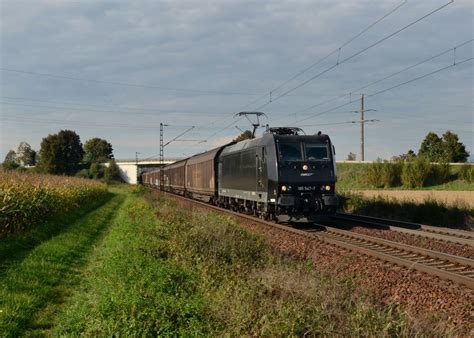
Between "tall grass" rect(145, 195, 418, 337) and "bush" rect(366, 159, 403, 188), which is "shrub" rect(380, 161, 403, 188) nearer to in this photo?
"bush" rect(366, 159, 403, 188)

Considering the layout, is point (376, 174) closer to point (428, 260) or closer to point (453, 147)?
point (428, 260)

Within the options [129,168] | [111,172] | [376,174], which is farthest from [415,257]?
[129,168]

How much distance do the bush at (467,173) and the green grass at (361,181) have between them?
1.08 feet

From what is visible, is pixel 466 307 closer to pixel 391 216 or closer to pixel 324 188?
pixel 324 188

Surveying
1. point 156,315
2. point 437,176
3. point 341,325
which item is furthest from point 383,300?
point 437,176

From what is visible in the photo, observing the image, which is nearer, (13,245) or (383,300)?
(383,300)

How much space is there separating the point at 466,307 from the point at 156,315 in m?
4.60

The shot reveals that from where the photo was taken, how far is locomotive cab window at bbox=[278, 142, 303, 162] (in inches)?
703

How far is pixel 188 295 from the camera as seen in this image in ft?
24.9

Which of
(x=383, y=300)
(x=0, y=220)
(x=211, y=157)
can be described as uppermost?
(x=211, y=157)

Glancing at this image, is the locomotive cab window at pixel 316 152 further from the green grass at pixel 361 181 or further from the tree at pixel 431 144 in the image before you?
the tree at pixel 431 144

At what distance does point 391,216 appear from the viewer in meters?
23.2

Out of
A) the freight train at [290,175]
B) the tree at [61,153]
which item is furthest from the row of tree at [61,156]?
the freight train at [290,175]

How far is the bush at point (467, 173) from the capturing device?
44.6 m
